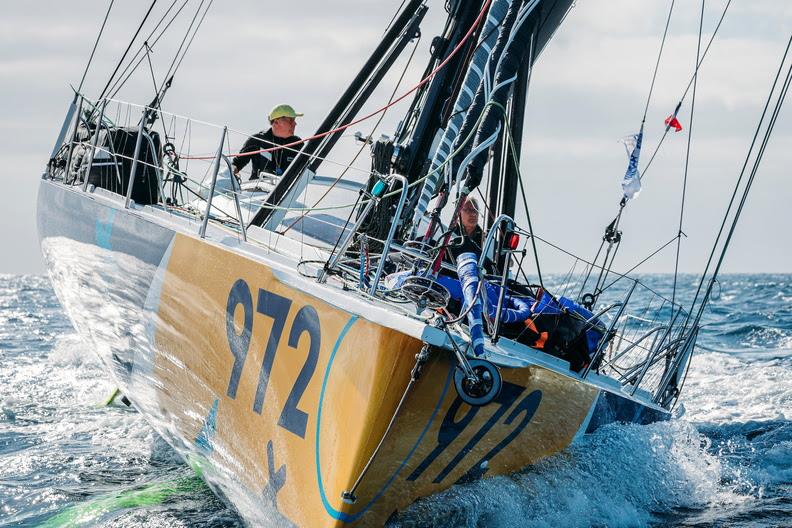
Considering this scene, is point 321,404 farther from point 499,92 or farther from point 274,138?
Result: point 274,138

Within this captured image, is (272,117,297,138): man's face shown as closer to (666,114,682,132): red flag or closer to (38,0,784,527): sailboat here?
(38,0,784,527): sailboat

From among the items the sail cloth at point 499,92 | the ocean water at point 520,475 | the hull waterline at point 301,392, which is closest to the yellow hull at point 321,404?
the hull waterline at point 301,392

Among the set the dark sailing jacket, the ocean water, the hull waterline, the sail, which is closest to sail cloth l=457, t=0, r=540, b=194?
the sail

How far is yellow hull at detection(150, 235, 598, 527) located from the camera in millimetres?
3246

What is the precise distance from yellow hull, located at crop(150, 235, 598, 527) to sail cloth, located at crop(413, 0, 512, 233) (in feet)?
3.37

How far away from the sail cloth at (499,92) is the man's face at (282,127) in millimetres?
2948

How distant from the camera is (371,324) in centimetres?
323

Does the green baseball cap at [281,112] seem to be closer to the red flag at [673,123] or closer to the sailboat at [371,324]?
the sailboat at [371,324]

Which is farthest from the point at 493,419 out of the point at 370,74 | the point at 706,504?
the point at 370,74

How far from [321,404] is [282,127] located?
3.93 m

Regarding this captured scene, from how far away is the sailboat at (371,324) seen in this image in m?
3.29

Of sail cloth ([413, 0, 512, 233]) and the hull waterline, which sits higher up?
sail cloth ([413, 0, 512, 233])

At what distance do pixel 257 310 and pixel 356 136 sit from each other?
6.81 ft

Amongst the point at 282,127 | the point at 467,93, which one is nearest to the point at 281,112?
the point at 282,127
